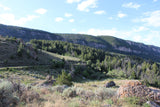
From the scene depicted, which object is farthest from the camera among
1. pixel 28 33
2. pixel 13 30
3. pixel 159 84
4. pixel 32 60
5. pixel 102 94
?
pixel 28 33

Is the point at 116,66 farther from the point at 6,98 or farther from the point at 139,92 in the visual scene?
the point at 6,98

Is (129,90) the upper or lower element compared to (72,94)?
upper

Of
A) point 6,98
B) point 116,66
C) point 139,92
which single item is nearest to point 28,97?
point 6,98

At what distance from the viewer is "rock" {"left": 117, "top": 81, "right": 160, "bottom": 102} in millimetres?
5652

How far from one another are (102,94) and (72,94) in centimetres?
192

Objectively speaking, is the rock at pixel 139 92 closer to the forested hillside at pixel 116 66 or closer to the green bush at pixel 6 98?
the green bush at pixel 6 98

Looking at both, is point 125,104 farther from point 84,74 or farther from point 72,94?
point 84,74

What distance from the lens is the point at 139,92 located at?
5895 millimetres

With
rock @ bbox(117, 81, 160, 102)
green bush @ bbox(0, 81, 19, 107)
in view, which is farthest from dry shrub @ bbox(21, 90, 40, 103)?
rock @ bbox(117, 81, 160, 102)

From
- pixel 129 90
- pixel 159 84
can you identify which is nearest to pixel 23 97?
pixel 129 90

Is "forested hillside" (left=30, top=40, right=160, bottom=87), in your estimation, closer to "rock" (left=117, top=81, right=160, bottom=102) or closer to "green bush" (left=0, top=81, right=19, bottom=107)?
"rock" (left=117, top=81, right=160, bottom=102)

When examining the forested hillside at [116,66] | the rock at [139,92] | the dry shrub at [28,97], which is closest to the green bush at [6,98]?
the dry shrub at [28,97]

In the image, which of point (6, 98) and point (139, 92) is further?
point (139, 92)

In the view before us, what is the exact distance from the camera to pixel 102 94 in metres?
6.74
